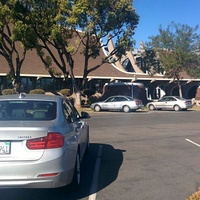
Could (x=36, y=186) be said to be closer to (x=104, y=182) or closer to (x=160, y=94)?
(x=104, y=182)

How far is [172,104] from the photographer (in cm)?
3206

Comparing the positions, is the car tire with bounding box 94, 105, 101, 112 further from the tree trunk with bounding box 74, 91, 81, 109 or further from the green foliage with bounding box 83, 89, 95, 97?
the green foliage with bounding box 83, 89, 95, 97

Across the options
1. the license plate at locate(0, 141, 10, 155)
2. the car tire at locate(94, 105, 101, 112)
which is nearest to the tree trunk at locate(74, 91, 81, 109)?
the car tire at locate(94, 105, 101, 112)

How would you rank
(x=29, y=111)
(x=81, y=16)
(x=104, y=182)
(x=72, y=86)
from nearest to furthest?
(x=29, y=111) → (x=104, y=182) → (x=81, y=16) → (x=72, y=86)

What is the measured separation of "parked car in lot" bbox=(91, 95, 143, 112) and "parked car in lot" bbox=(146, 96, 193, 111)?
3055 mm

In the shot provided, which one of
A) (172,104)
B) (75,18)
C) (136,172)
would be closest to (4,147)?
(136,172)

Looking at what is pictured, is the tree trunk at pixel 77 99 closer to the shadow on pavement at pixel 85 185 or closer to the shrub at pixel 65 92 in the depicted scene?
the shrub at pixel 65 92

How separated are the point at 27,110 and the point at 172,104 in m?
27.5

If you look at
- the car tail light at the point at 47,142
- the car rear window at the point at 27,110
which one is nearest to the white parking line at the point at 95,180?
the car tail light at the point at 47,142

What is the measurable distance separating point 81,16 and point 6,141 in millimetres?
24615

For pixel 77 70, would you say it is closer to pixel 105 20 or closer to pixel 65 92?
pixel 65 92

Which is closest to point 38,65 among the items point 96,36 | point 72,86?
point 72,86

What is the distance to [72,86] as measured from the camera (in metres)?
33.2

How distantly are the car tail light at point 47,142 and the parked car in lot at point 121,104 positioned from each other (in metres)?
25.0
